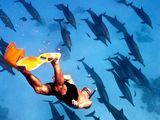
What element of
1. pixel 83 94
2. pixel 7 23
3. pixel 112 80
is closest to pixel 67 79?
pixel 83 94

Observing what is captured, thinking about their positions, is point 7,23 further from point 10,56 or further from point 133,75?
point 10,56

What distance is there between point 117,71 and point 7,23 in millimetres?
4717

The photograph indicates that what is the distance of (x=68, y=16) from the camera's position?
1209 cm

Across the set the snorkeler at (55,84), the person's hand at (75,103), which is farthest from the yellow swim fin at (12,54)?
the person's hand at (75,103)

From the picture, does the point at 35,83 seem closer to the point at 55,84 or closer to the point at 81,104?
the point at 55,84

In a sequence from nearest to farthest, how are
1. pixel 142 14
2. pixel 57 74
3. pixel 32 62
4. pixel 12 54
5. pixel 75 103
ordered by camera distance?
pixel 12 54 < pixel 32 62 < pixel 57 74 < pixel 75 103 < pixel 142 14

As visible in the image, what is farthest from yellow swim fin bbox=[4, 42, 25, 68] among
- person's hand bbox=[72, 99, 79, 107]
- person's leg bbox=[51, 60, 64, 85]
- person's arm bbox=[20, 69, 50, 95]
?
person's hand bbox=[72, 99, 79, 107]

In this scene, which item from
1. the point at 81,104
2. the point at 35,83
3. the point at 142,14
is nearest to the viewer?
the point at 35,83

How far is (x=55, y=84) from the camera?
18.8 ft

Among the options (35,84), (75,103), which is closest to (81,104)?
(75,103)

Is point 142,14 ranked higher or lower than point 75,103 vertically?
higher

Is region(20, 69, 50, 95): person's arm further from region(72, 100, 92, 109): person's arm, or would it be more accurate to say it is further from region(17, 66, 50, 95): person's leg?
region(72, 100, 92, 109): person's arm

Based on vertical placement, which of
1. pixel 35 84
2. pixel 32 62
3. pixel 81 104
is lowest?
pixel 81 104

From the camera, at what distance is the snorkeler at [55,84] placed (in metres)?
5.06
